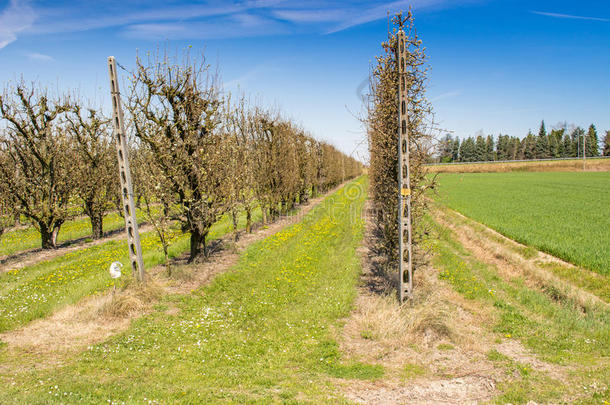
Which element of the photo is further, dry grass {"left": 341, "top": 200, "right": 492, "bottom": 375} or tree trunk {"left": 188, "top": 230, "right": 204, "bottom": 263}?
tree trunk {"left": 188, "top": 230, "right": 204, "bottom": 263}

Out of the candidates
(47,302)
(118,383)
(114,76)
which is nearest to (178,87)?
(114,76)

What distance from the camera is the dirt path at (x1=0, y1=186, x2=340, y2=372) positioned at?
6.41m

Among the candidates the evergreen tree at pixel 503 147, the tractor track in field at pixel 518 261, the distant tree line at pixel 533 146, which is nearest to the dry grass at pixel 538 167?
the distant tree line at pixel 533 146

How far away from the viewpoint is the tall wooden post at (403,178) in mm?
7715

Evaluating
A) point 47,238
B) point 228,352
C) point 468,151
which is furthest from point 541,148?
point 228,352

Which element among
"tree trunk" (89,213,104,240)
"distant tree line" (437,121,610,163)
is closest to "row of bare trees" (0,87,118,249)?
"tree trunk" (89,213,104,240)

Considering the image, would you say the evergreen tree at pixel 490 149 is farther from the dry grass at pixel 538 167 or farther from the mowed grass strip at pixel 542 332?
the mowed grass strip at pixel 542 332

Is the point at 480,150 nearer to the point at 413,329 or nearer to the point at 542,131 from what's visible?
the point at 542,131

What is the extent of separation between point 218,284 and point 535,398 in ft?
26.7

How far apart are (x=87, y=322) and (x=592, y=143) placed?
13596cm

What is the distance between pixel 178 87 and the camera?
11.2 meters

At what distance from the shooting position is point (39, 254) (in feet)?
50.9

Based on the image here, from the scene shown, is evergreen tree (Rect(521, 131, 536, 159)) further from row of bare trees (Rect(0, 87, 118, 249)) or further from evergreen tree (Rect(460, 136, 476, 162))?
row of bare trees (Rect(0, 87, 118, 249))

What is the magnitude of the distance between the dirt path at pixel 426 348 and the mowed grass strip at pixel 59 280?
6500mm
